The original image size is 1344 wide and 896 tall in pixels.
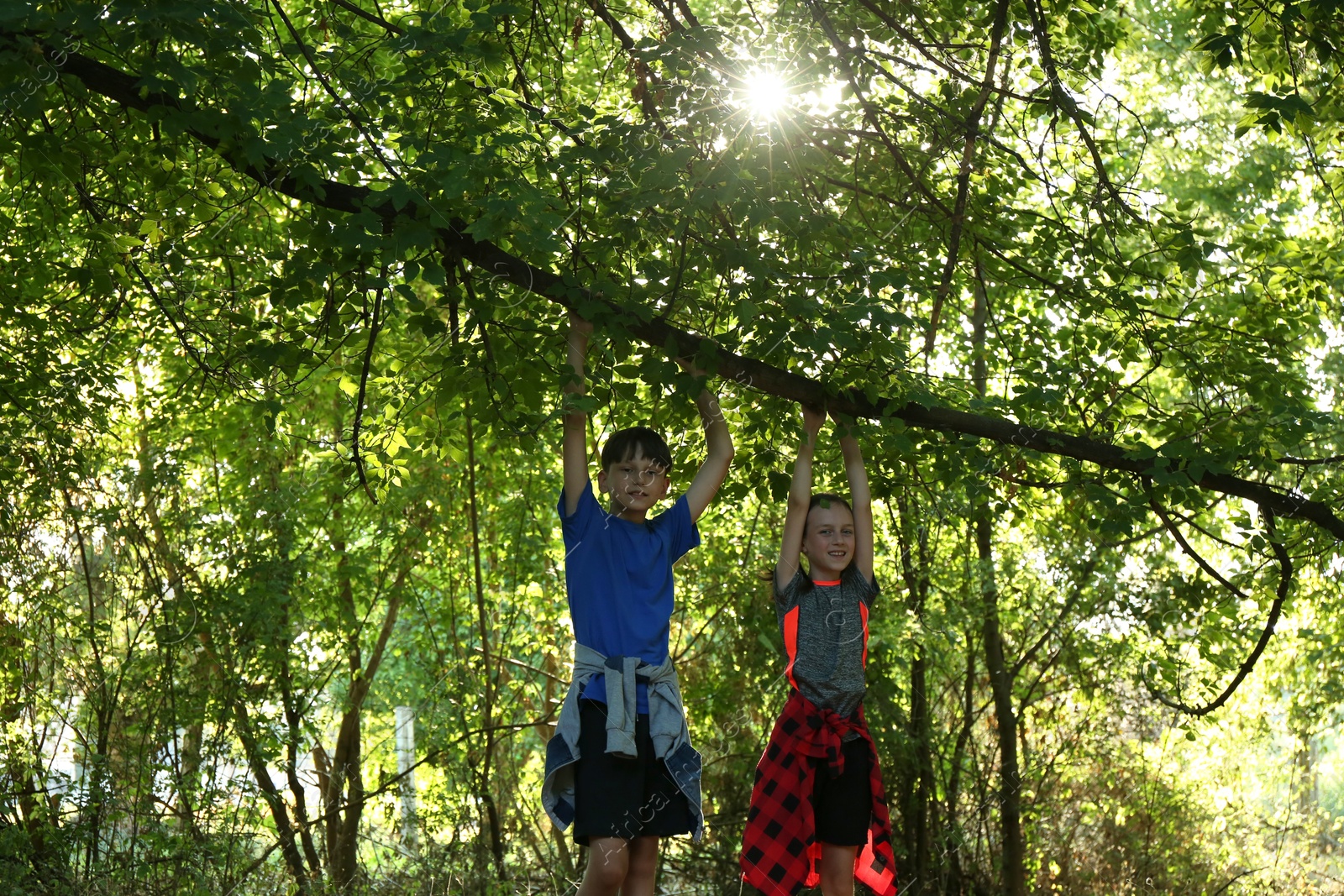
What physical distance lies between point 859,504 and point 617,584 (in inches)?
32.8

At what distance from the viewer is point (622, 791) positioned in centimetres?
254

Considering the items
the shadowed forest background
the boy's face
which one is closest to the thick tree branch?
the shadowed forest background

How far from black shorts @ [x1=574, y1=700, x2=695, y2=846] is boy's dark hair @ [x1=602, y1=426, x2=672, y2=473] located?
1.89 feet

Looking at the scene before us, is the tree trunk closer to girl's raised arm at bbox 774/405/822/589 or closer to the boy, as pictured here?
girl's raised arm at bbox 774/405/822/589

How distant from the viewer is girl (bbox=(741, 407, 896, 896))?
321 cm

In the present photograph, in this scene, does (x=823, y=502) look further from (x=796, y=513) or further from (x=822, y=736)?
A: (x=822, y=736)

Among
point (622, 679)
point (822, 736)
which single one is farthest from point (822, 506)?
point (622, 679)

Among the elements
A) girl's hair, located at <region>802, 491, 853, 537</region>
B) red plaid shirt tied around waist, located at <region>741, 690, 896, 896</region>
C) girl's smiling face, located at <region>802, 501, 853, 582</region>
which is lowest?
red plaid shirt tied around waist, located at <region>741, 690, 896, 896</region>

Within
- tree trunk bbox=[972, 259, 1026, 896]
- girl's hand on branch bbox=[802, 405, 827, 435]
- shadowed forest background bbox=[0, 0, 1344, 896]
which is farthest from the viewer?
tree trunk bbox=[972, 259, 1026, 896]

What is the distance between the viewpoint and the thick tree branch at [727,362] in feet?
8.15

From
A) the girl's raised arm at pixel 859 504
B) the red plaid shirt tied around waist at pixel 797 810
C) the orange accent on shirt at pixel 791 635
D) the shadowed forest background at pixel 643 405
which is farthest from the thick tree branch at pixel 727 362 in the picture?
the red plaid shirt tied around waist at pixel 797 810

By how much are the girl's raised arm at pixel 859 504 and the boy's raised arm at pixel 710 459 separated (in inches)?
13.8

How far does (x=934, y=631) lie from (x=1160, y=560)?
3.74 ft

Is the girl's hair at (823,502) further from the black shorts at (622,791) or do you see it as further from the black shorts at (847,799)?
the black shorts at (622,791)
